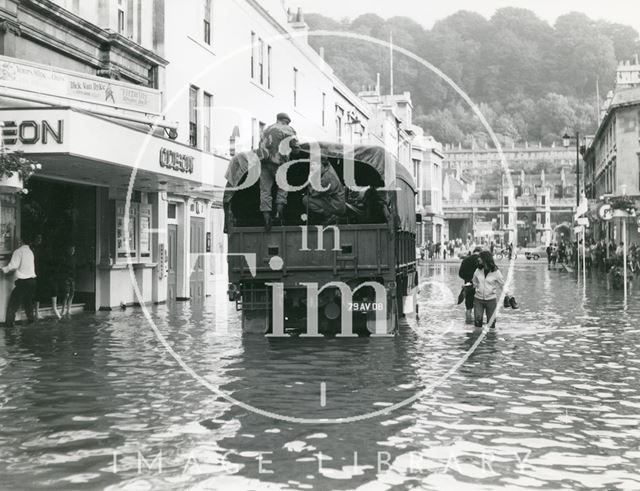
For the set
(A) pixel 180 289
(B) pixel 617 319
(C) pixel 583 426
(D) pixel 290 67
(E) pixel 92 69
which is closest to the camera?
(C) pixel 583 426

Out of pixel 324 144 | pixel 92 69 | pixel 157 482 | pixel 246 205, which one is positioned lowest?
pixel 157 482

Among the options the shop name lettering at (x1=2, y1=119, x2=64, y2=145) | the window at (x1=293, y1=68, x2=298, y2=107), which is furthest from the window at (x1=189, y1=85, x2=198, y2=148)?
the window at (x1=293, y1=68, x2=298, y2=107)

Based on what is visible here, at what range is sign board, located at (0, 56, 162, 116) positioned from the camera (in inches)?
609

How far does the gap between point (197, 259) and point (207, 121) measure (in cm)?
440

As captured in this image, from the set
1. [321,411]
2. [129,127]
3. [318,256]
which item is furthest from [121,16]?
[321,411]

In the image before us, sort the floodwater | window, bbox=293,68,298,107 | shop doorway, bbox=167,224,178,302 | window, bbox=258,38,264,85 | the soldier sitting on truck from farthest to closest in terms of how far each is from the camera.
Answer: window, bbox=293,68,298,107, window, bbox=258,38,264,85, shop doorway, bbox=167,224,178,302, the soldier sitting on truck, the floodwater

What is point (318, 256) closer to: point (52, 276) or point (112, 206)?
point (52, 276)

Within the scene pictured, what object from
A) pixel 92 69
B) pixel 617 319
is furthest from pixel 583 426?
pixel 92 69

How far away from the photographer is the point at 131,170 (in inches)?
708

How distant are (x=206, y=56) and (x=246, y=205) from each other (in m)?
12.8

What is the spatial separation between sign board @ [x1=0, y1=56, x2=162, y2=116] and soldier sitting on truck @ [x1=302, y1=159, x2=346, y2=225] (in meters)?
5.86

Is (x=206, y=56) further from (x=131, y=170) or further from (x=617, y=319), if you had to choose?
(x=617, y=319)

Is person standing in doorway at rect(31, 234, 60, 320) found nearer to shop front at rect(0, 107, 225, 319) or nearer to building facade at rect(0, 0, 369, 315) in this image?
shop front at rect(0, 107, 225, 319)

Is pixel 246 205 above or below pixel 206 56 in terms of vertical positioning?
below
